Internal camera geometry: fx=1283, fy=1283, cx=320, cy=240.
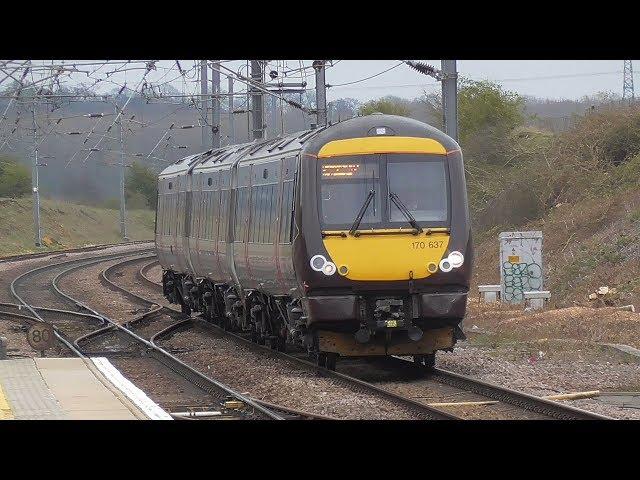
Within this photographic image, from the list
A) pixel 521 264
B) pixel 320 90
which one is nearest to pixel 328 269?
pixel 521 264

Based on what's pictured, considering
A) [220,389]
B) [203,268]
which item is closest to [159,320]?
[203,268]

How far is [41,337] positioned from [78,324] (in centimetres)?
709

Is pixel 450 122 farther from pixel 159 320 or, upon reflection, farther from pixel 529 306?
pixel 159 320

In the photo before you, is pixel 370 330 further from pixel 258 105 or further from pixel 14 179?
pixel 14 179

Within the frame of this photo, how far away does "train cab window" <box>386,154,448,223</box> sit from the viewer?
16.6m

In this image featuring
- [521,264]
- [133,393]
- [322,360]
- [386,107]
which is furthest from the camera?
[386,107]

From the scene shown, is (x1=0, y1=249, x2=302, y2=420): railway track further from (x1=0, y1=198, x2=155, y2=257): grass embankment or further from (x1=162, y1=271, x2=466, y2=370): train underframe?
(x1=0, y1=198, x2=155, y2=257): grass embankment

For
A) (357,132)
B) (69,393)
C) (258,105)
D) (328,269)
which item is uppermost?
(258,105)

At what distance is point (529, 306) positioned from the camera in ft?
82.9

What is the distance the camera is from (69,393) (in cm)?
1448

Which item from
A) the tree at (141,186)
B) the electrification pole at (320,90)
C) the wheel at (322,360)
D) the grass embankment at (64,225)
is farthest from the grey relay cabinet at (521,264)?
the tree at (141,186)
